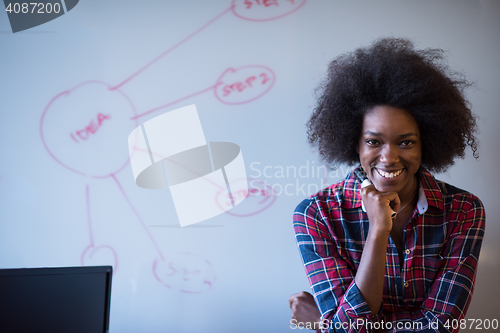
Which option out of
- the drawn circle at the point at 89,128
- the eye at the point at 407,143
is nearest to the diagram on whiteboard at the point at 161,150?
the drawn circle at the point at 89,128

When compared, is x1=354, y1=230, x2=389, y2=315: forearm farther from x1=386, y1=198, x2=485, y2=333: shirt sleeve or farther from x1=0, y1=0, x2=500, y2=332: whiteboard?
x1=0, y1=0, x2=500, y2=332: whiteboard

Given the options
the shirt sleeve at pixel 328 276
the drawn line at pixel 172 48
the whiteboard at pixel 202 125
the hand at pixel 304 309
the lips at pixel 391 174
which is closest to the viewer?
the shirt sleeve at pixel 328 276

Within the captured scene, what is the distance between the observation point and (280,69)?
188 cm

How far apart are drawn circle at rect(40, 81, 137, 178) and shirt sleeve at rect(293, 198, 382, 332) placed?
1.00 m

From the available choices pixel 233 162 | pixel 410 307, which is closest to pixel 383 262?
pixel 410 307

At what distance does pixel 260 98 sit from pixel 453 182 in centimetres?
92

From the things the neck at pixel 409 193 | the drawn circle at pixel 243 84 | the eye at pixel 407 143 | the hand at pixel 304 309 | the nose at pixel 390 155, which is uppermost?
the drawn circle at pixel 243 84

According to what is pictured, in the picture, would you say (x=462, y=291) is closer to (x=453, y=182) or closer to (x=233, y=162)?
(x=453, y=182)

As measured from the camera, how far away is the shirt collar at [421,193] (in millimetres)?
1382

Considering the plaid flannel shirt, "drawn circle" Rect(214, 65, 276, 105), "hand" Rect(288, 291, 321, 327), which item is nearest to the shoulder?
the plaid flannel shirt

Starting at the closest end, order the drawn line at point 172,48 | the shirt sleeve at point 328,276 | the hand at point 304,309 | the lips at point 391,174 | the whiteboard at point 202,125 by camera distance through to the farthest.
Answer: the shirt sleeve at point 328,276, the lips at point 391,174, the hand at point 304,309, the whiteboard at point 202,125, the drawn line at point 172,48

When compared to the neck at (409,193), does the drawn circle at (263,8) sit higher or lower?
higher

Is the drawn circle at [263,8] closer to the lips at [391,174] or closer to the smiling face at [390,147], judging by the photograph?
the smiling face at [390,147]

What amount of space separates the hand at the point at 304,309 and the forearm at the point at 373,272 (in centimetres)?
24
